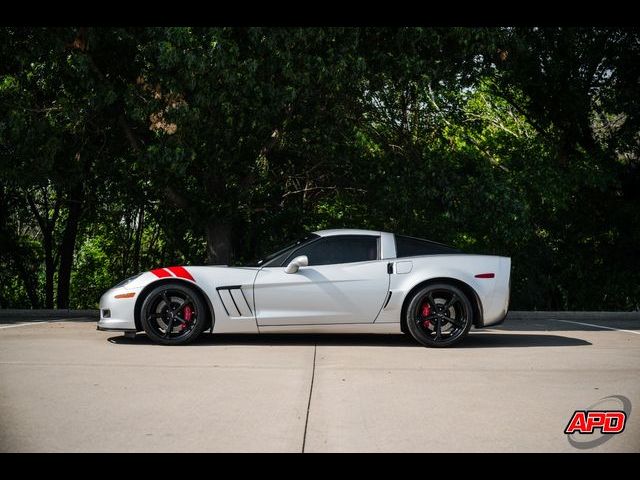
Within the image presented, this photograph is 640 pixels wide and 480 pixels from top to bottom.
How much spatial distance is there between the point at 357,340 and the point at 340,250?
128 centimetres

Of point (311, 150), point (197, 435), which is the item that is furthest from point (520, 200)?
point (197, 435)

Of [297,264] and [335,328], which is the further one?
[335,328]

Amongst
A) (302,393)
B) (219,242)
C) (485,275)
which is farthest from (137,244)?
(302,393)

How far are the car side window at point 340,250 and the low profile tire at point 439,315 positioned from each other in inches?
29.3

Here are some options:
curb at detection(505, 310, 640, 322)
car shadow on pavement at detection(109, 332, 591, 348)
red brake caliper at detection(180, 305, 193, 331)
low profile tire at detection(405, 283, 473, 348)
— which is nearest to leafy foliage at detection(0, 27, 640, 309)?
curb at detection(505, 310, 640, 322)

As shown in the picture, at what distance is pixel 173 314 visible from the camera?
29.5 feet

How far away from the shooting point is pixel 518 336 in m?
10.6

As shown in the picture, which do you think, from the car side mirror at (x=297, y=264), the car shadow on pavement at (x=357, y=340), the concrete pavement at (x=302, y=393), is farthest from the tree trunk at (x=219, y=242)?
the car side mirror at (x=297, y=264)

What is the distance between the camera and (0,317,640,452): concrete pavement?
4465 mm

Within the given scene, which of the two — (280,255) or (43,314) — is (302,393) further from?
(43,314)

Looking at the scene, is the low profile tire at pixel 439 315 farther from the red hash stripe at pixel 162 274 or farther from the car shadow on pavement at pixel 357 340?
the red hash stripe at pixel 162 274

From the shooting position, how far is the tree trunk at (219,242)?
50.2 feet

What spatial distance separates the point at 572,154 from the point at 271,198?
300 inches

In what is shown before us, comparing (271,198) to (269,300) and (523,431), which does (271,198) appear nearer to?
(269,300)
